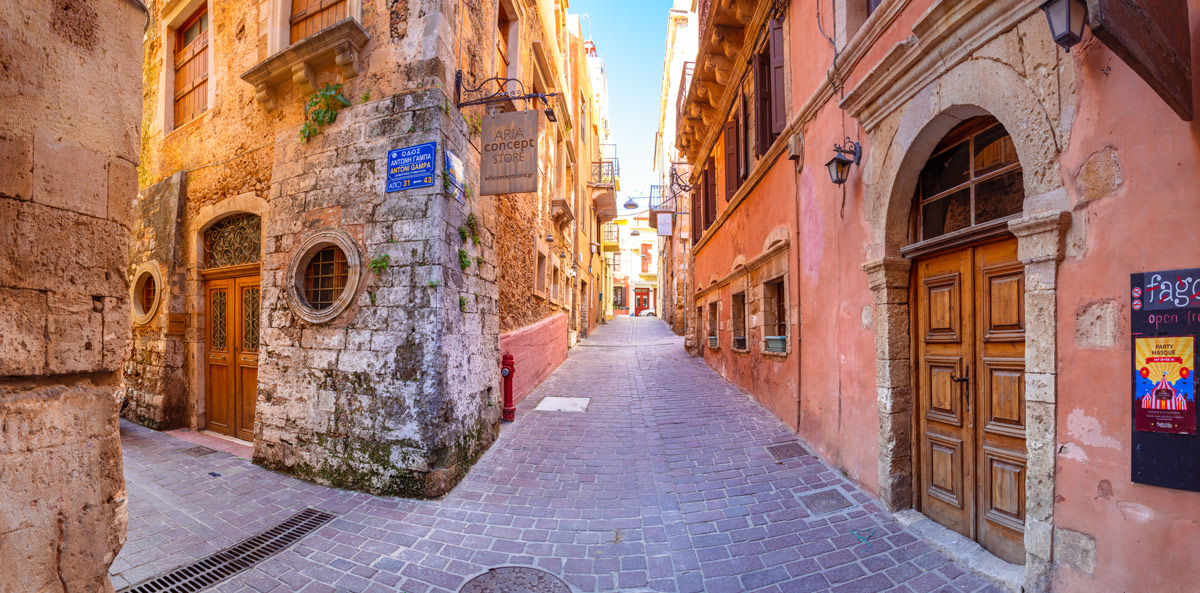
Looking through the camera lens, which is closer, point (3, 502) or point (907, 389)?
point (3, 502)

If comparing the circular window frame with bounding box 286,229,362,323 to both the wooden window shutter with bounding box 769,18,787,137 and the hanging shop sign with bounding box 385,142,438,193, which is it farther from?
the wooden window shutter with bounding box 769,18,787,137

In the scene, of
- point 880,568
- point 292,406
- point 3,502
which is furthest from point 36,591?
point 880,568

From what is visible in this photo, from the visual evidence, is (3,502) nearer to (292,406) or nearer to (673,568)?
(673,568)

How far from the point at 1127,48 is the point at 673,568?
3.50 metres

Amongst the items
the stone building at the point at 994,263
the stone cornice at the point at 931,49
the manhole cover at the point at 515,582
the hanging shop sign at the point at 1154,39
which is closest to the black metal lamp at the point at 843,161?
the stone building at the point at 994,263

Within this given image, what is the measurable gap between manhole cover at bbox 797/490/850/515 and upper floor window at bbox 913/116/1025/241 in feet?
7.74

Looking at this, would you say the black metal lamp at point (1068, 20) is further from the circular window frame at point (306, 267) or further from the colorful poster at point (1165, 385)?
the circular window frame at point (306, 267)

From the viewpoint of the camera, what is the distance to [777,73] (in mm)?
6453

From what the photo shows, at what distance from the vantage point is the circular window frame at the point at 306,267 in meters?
4.62

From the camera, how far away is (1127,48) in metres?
1.79

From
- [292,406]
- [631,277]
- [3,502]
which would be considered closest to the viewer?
[3,502]

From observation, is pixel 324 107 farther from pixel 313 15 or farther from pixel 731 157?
pixel 731 157

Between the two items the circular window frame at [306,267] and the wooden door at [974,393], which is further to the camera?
the circular window frame at [306,267]

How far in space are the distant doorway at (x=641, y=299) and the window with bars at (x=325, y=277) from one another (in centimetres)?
4460
